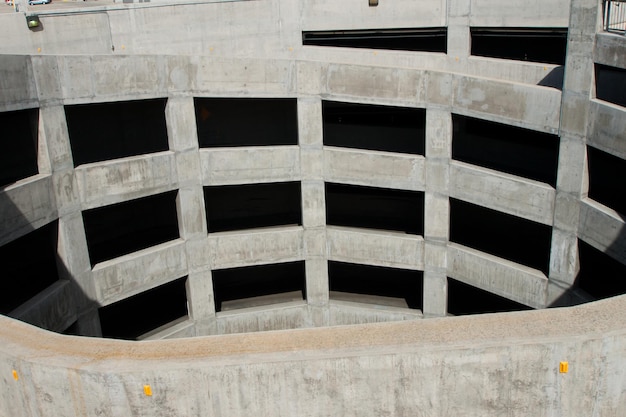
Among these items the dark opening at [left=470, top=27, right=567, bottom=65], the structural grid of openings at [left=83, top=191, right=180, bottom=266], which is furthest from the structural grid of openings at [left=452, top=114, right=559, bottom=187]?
the structural grid of openings at [left=83, top=191, right=180, bottom=266]

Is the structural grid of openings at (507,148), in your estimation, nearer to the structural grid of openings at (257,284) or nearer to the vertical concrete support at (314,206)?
the vertical concrete support at (314,206)

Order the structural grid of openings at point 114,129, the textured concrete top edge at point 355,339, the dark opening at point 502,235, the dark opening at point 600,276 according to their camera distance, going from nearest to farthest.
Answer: the textured concrete top edge at point 355,339 → the dark opening at point 600,276 → the dark opening at point 502,235 → the structural grid of openings at point 114,129

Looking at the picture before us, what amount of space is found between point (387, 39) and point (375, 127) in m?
3.50

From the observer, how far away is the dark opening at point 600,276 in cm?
2027

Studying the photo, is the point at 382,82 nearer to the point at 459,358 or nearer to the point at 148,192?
the point at 148,192

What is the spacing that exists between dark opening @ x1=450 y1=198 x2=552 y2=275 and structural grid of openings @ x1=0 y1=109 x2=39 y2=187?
15444 mm

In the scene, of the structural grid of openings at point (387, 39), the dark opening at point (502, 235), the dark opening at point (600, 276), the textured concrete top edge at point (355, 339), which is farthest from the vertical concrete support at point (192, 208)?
the dark opening at point (600, 276)

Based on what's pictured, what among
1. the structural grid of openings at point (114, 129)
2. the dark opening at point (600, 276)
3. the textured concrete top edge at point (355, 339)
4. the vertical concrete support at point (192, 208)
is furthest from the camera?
the structural grid of openings at point (114, 129)

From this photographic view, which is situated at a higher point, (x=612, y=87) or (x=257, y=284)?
(x=612, y=87)

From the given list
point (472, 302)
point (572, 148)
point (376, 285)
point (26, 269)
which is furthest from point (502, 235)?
point (26, 269)

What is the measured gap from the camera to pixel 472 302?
2564 centimetres

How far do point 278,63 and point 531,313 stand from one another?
13248 mm

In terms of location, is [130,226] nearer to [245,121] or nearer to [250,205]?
[250,205]

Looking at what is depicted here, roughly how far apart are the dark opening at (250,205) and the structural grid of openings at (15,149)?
6974 millimetres
